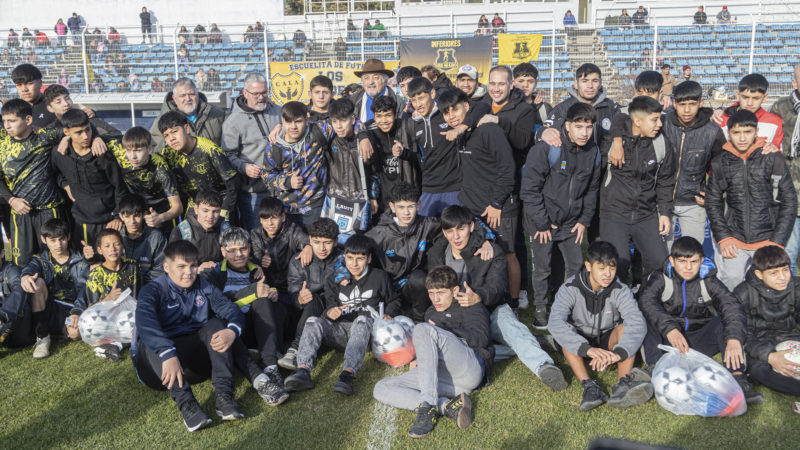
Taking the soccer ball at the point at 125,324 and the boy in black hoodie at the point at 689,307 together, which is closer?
the boy in black hoodie at the point at 689,307

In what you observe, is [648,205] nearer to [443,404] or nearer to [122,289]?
[443,404]

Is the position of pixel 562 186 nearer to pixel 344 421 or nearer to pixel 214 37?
pixel 344 421

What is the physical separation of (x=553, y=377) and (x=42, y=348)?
4.35 meters

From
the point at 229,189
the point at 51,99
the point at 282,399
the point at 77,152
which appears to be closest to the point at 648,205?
the point at 282,399

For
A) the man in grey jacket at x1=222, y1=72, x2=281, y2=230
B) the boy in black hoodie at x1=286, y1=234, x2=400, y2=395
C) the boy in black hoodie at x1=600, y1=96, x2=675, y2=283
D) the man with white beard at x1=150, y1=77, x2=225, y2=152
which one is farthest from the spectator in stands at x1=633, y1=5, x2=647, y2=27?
the boy in black hoodie at x1=286, y1=234, x2=400, y2=395

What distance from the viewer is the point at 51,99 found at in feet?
21.6

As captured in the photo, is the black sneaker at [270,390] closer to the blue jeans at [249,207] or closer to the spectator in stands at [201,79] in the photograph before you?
the blue jeans at [249,207]

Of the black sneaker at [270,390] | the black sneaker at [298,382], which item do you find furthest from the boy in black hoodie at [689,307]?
the black sneaker at [270,390]

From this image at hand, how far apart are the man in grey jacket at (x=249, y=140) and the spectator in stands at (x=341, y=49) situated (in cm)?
1274

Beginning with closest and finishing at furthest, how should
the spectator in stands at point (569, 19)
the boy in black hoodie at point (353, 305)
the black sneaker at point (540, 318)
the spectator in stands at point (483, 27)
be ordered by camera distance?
the boy in black hoodie at point (353, 305) < the black sneaker at point (540, 318) < the spectator in stands at point (483, 27) < the spectator in stands at point (569, 19)

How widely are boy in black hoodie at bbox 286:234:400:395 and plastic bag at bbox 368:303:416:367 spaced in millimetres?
101

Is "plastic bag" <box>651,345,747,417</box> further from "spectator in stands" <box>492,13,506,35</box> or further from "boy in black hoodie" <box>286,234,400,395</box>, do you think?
"spectator in stands" <box>492,13,506,35</box>

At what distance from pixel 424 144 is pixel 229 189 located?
2016 millimetres

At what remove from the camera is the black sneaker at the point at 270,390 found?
4.22 metres
